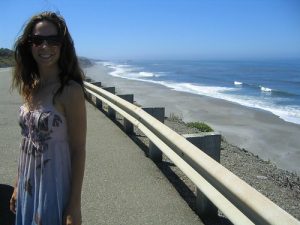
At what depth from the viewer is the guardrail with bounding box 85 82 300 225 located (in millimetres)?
2975

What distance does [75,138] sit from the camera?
2441 millimetres

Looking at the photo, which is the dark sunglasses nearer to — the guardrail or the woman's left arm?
the woman's left arm

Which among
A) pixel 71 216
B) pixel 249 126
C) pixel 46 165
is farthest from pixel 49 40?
pixel 249 126

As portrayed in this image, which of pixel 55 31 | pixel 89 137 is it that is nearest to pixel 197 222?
pixel 55 31

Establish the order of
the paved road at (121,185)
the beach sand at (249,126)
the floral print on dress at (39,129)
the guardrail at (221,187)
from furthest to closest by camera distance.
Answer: the beach sand at (249,126) → the paved road at (121,185) → the guardrail at (221,187) → the floral print on dress at (39,129)

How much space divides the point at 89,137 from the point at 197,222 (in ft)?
15.3

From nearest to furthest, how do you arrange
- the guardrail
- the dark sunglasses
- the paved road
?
the dark sunglasses
the guardrail
the paved road

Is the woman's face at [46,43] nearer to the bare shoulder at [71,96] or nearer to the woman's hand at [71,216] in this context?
the bare shoulder at [71,96]

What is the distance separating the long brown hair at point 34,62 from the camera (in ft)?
8.36

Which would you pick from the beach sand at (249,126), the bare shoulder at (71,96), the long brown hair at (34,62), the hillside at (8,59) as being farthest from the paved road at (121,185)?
the beach sand at (249,126)

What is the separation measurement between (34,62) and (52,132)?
61cm

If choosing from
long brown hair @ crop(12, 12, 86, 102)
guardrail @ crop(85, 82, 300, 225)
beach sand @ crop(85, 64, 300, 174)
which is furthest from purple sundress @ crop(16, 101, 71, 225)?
beach sand @ crop(85, 64, 300, 174)

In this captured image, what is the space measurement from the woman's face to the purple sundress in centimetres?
30

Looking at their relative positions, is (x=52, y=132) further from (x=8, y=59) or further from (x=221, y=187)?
(x=8, y=59)
